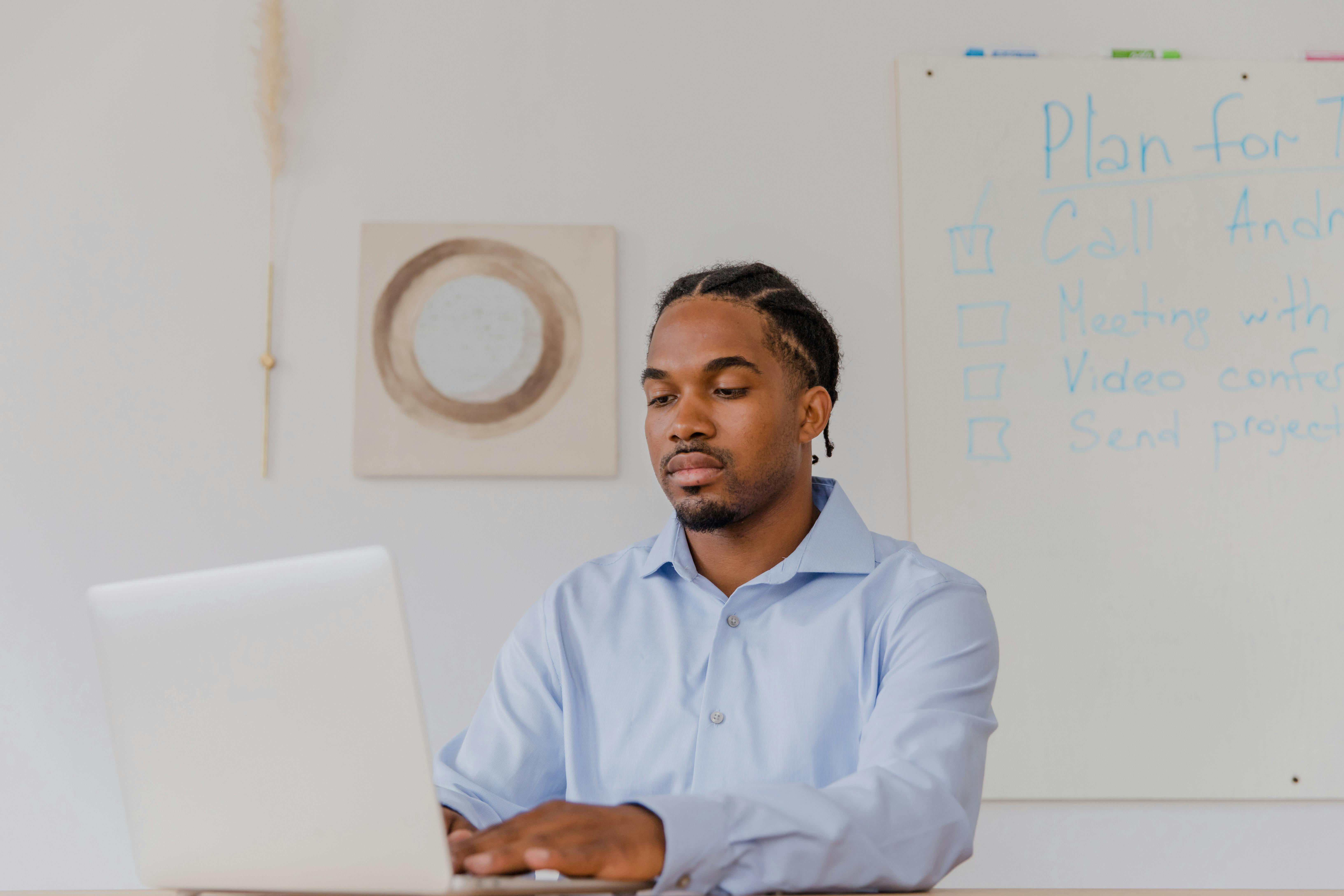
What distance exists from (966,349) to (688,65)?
0.70m

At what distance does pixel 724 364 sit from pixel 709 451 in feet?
0.35

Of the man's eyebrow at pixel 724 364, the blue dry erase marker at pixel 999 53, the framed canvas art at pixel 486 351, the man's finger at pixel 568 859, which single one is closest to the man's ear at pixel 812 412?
the man's eyebrow at pixel 724 364

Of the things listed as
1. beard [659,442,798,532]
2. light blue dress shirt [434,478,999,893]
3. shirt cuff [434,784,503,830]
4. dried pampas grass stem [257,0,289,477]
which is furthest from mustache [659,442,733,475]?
dried pampas grass stem [257,0,289,477]

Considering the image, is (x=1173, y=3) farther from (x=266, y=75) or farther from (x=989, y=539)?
(x=266, y=75)

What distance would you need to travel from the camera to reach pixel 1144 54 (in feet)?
6.18

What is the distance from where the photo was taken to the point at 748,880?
762 millimetres

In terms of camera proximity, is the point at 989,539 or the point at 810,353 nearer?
the point at 810,353

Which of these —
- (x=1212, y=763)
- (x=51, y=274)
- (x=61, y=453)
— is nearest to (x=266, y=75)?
(x=51, y=274)

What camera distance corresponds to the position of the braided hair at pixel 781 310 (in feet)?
4.37

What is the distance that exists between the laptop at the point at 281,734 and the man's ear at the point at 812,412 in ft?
2.38

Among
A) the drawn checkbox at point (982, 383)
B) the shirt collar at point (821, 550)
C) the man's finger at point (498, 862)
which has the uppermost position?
the drawn checkbox at point (982, 383)

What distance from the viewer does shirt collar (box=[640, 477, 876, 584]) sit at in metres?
1.21

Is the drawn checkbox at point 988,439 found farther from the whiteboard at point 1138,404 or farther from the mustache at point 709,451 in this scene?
the mustache at point 709,451

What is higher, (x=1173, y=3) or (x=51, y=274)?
(x=1173, y=3)
